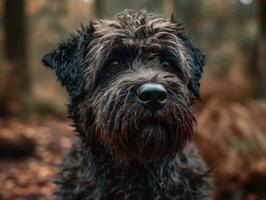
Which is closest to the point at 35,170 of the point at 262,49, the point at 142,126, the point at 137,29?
the point at 137,29

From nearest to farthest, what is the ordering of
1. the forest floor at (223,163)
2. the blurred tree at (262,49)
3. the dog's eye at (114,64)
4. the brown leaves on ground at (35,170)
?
the dog's eye at (114,64) → the forest floor at (223,163) → the brown leaves on ground at (35,170) → the blurred tree at (262,49)

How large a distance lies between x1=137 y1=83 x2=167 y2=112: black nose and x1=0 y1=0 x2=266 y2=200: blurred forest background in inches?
79.8

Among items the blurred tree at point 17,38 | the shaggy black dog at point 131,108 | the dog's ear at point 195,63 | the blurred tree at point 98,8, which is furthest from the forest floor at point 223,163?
the blurred tree at point 98,8

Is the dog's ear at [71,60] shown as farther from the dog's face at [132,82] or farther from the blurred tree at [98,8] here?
the blurred tree at [98,8]

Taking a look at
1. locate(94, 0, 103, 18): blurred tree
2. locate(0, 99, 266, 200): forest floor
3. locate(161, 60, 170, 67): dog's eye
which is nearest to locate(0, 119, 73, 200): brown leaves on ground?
locate(0, 99, 266, 200): forest floor

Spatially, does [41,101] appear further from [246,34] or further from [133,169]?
[246,34]

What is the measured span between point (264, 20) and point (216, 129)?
10566mm

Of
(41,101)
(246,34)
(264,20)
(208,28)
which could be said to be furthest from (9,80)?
(208,28)

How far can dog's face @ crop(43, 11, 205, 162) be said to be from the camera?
458 centimetres

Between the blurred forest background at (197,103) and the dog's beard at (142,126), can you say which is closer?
the dog's beard at (142,126)

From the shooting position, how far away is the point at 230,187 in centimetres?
766

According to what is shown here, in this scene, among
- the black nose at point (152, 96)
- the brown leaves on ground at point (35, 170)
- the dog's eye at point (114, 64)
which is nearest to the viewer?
the black nose at point (152, 96)

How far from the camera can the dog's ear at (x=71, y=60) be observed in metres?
5.28

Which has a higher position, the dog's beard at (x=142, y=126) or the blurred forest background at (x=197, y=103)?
the dog's beard at (x=142, y=126)
